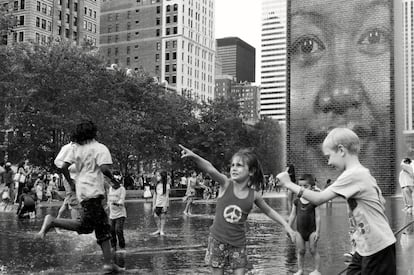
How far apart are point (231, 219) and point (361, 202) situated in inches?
47.0

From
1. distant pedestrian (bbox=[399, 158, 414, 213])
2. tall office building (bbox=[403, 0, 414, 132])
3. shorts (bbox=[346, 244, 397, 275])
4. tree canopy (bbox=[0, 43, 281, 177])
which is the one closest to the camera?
shorts (bbox=[346, 244, 397, 275])

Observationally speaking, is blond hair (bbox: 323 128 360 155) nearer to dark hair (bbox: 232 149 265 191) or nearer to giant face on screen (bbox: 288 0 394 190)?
dark hair (bbox: 232 149 265 191)

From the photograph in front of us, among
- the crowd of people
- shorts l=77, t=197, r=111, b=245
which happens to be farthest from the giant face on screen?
the crowd of people

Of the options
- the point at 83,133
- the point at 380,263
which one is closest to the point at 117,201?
the point at 83,133

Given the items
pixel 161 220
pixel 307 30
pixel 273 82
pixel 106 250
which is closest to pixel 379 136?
pixel 307 30

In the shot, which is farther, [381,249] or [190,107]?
[190,107]

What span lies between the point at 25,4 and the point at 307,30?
63503 millimetres

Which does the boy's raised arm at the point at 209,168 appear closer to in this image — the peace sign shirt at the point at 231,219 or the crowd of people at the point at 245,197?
the crowd of people at the point at 245,197

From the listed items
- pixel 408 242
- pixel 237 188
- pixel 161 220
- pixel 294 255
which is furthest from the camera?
pixel 161 220

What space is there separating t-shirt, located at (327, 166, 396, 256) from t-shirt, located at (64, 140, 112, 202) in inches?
148

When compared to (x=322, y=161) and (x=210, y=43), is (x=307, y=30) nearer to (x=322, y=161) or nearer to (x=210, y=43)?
(x=322, y=161)

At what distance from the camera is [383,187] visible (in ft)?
133

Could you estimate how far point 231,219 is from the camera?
16.9 ft

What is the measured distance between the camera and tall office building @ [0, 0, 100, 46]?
308ft
